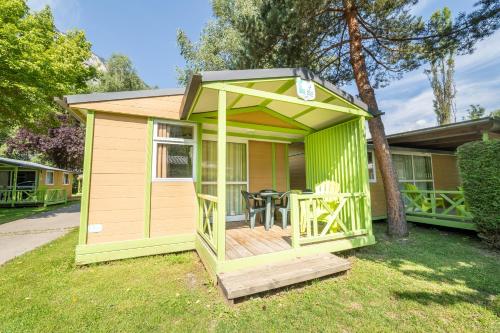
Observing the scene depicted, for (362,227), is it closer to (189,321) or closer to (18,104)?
(189,321)

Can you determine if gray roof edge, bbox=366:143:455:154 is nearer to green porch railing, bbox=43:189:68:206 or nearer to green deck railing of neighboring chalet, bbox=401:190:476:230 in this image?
green deck railing of neighboring chalet, bbox=401:190:476:230

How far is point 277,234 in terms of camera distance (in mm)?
4336

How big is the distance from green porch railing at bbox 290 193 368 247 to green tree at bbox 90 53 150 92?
2148 cm

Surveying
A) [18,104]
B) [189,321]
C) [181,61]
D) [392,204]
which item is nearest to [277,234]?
[189,321]

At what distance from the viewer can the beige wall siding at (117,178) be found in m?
3.89

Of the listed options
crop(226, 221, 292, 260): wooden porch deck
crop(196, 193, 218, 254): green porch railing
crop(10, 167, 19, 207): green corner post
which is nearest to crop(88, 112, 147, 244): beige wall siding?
crop(196, 193, 218, 254): green porch railing

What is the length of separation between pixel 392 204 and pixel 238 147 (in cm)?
425

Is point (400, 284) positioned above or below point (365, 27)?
below

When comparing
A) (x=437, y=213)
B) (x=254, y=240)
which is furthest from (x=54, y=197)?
(x=437, y=213)

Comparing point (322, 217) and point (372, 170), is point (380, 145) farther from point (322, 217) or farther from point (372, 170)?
point (322, 217)

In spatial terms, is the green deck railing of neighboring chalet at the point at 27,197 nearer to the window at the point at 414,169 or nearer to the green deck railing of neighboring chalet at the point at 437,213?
the green deck railing of neighboring chalet at the point at 437,213

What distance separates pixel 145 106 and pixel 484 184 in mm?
7012

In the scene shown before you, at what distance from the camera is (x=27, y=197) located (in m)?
12.9

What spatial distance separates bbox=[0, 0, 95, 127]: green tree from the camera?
7.54m
